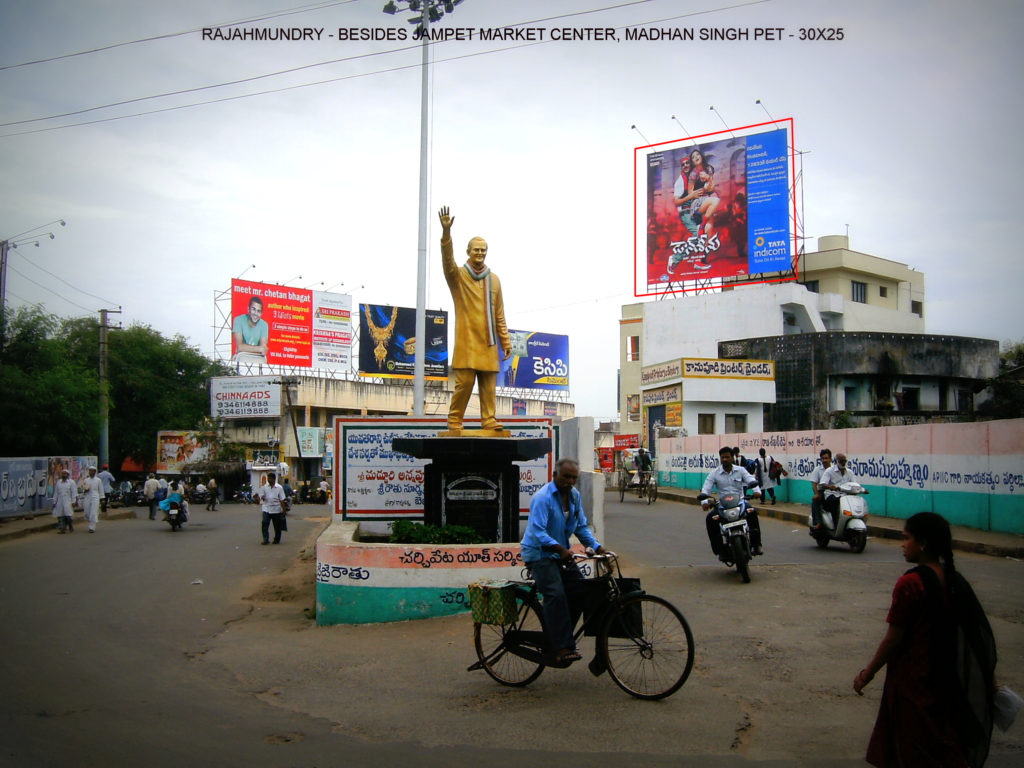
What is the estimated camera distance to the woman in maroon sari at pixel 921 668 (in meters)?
3.34

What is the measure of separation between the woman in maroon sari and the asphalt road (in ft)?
4.22

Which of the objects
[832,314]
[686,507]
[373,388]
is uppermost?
[832,314]

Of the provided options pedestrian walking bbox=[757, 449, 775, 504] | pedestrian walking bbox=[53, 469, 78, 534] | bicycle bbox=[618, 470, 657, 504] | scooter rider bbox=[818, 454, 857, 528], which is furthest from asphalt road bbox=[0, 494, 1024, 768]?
bicycle bbox=[618, 470, 657, 504]

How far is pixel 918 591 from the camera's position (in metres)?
3.45

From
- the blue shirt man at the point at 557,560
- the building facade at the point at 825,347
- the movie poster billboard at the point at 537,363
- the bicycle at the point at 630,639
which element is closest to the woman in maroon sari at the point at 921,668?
the bicycle at the point at 630,639

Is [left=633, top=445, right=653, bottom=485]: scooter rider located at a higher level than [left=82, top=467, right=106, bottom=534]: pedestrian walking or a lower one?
higher

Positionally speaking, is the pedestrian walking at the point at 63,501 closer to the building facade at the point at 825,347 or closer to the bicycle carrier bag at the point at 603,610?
the bicycle carrier bag at the point at 603,610

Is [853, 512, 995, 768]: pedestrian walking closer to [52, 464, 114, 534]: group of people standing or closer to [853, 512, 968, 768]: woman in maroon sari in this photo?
[853, 512, 968, 768]: woman in maroon sari

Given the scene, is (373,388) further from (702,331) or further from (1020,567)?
(1020,567)

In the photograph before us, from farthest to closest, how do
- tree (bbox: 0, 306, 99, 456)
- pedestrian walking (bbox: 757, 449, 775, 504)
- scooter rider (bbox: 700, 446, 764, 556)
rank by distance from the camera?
tree (bbox: 0, 306, 99, 456), pedestrian walking (bbox: 757, 449, 775, 504), scooter rider (bbox: 700, 446, 764, 556)

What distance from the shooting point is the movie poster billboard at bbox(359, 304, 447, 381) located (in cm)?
5431

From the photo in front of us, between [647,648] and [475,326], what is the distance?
4941mm

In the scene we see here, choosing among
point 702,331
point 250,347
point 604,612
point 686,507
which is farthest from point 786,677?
point 250,347

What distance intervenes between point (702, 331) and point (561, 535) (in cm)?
4456
